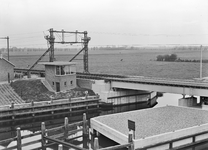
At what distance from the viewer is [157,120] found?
2445 cm

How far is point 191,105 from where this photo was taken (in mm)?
34094

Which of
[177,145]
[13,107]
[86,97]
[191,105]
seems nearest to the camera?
[177,145]

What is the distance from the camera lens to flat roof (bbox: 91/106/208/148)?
2084 cm

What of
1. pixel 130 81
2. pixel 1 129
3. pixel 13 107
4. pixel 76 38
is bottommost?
pixel 1 129

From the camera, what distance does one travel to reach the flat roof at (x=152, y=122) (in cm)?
2084

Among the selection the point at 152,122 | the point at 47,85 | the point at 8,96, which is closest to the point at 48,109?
the point at 8,96

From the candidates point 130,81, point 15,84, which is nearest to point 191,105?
point 130,81

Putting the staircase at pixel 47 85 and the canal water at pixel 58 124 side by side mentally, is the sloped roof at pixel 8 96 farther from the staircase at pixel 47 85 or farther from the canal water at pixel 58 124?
the canal water at pixel 58 124

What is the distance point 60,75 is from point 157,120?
2041cm

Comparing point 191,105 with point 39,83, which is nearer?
point 191,105

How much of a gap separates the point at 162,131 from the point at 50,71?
24.9m

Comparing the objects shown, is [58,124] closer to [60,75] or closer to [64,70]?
[60,75]

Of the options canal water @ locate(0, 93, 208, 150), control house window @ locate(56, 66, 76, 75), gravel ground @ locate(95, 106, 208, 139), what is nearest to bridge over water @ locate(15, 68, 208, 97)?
canal water @ locate(0, 93, 208, 150)

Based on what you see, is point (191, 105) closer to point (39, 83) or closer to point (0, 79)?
point (39, 83)
